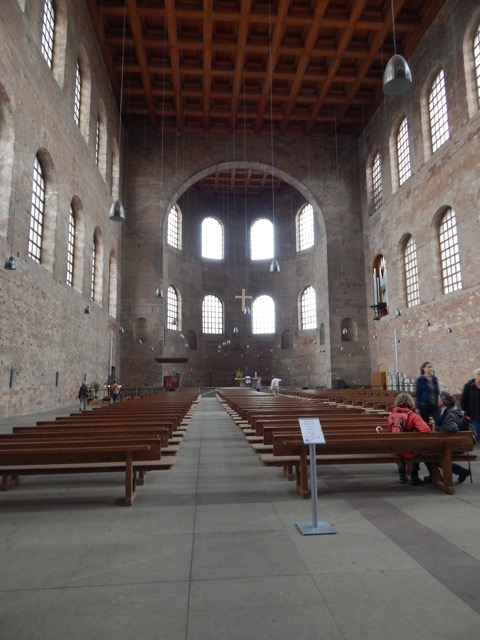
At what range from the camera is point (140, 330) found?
24.7 m

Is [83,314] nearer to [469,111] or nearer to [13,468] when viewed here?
[13,468]

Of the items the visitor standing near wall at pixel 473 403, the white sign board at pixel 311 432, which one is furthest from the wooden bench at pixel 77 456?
the visitor standing near wall at pixel 473 403

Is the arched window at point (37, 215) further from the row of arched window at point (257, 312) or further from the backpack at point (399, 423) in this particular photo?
the row of arched window at point (257, 312)

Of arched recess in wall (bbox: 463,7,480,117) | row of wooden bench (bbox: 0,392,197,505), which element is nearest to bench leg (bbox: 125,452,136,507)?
row of wooden bench (bbox: 0,392,197,505)

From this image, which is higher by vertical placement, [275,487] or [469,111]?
[469,111]

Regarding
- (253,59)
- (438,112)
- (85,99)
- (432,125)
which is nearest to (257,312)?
(253,59)

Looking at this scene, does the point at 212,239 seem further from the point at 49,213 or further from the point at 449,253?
the point at 49,213

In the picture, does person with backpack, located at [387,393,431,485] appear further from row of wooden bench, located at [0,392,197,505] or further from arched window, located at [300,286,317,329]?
arched window, located at [300,286,317,329]

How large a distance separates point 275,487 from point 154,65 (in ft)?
70.8

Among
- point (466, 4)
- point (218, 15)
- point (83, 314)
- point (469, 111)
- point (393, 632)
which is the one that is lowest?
point (393, 632)

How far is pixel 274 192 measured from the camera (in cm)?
3409

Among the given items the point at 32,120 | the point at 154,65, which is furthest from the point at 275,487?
the point at 154,65

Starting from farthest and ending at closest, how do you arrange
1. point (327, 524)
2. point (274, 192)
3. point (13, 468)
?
point (274, 192)
point (13, 468)
point (327, 524)

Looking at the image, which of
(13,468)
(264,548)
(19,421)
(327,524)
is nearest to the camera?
(264,548)
